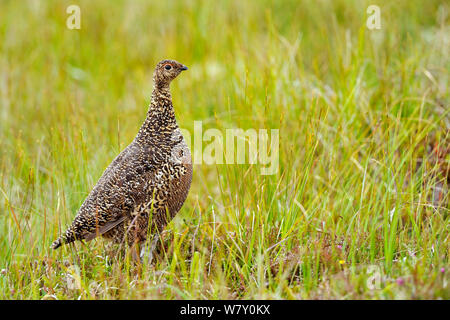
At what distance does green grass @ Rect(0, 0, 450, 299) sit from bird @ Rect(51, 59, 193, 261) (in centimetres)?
18

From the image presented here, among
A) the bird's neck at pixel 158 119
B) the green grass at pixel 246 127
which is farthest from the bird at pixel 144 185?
the green grass at pixel 246 127

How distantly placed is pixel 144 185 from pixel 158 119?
0.44m

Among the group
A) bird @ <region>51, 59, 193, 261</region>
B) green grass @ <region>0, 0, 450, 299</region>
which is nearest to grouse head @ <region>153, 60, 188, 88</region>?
bird @ <region>51, 59, 193, 261</region>

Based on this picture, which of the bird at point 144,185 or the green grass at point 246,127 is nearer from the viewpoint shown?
the green grass at point 246,127

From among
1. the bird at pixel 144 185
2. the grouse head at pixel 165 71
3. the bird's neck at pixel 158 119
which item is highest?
the grouse head at pixel 165 71

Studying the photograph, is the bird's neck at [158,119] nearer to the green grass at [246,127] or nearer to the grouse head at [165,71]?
the grouse head at [165,71]

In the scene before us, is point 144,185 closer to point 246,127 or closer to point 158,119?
point 158,119

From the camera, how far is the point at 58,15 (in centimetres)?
804

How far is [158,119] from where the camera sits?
346cm

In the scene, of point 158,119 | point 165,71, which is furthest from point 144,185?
point 165,71

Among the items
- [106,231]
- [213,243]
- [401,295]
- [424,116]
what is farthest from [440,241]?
[106,231]

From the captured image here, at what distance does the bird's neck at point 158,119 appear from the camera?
11.3 ft

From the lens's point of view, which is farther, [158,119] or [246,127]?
[246,127]

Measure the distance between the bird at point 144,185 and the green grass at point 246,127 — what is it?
0.18 metres
